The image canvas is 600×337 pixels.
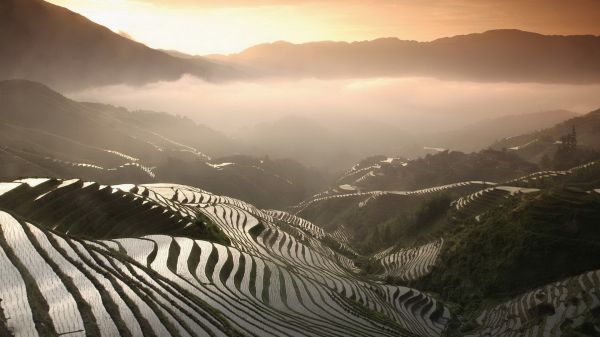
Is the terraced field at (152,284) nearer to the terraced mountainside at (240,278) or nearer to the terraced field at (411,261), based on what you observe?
the terraced mountainside at (240,278)

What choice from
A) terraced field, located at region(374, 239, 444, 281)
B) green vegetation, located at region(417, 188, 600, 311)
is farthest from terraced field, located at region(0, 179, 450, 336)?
terraced field, located at region(374, 239, 444, 281)

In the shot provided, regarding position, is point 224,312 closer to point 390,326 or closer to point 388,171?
point 390,326

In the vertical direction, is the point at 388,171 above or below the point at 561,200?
below

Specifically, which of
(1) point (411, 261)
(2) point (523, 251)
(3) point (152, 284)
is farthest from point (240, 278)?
(1) point (411, 261)

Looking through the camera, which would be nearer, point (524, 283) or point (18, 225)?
point (18, 225)

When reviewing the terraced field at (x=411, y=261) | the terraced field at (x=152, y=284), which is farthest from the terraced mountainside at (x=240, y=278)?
the terraced field at (x=411, y=261)

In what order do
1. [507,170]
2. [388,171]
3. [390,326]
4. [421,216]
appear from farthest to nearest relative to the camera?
[388,171] < [507,170] < [421,216] < [390,326]

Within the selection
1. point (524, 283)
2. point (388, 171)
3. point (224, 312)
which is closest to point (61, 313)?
point (224, 312)

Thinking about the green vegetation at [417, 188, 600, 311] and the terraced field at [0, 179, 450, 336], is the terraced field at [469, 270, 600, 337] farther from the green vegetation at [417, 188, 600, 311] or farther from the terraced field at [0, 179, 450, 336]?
the terraced field at [0, 179, 450, 336]

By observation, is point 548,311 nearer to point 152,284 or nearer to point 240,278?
point 240,278
